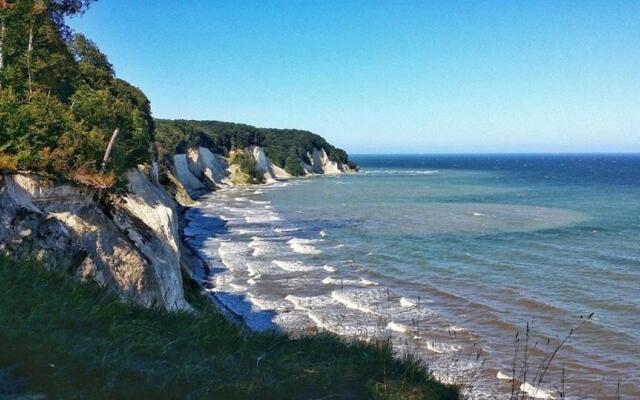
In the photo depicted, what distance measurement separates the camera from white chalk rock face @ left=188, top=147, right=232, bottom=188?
9500 centimetres

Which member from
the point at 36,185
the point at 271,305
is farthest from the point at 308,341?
the point at 271,305

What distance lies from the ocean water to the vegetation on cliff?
37675 millimetres

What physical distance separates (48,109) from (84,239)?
16.9 ft

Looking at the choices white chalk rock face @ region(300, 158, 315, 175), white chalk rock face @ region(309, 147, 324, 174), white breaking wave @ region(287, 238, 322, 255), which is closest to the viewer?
white breaking wave @ region(287, 238, 322, 255)

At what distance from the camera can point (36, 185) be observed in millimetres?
14000

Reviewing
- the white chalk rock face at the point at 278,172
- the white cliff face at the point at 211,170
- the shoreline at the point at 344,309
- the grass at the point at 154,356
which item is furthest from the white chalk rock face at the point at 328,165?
the grass at the point at 154,356

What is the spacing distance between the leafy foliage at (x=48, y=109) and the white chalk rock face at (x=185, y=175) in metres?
59.8

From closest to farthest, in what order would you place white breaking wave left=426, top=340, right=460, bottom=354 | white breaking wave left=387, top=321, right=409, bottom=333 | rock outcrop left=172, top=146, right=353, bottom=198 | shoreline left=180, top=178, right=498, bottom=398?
white breaking wave left=426, top=340, right=460, bottom=354 → shoreline left=180, top=178, right=498, bottom=398 → white breaking wave left=387, top=321, right=409, bottom=333 → rock outcrop left=172, top=146, right=353, bottom=198

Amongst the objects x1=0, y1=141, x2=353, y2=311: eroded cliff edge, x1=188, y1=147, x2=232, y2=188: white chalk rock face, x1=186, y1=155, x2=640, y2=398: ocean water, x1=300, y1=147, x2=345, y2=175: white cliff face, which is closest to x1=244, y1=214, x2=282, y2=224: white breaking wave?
x1=186, y1=155, x2=640, y2=398: ocean water

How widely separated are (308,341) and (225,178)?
9786 cm

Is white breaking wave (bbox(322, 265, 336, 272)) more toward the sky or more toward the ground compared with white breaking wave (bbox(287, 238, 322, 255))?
more toward the ground

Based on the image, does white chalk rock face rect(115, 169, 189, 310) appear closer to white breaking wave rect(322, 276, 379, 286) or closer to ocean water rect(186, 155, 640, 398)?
ocean water rect(186, 155, 640, 398)

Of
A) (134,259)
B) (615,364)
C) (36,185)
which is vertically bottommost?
(615,364)

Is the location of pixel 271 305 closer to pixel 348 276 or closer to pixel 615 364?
pixel 348 276
